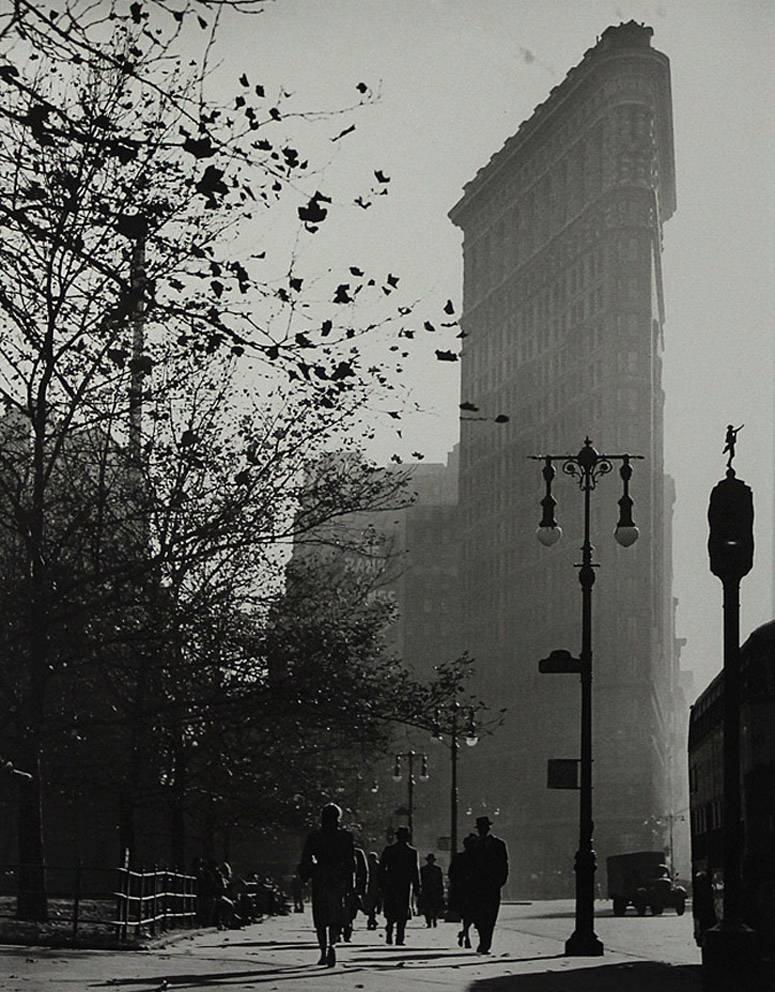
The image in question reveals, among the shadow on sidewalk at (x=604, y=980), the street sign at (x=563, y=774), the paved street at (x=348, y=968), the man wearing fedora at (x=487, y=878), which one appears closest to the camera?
the paved street at (x=348, y=968)

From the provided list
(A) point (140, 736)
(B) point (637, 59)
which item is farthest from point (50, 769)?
(B) point (637, 59)

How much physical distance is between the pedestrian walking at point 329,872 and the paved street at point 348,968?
1.46 ft

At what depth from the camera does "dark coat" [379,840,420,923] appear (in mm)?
31359

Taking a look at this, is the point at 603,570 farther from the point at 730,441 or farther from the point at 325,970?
the point at 730,441

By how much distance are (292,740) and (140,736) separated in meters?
5.80

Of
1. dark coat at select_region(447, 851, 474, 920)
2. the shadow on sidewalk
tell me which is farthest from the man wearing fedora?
the shadow on sidewalk

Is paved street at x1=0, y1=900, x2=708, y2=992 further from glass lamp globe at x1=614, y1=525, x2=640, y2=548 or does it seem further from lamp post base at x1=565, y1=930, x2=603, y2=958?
glass lamp globe at x1=614, y1=525, x2=640, y2=548

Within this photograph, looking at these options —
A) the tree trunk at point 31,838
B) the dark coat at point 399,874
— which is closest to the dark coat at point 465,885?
the dark coat at point 399,874

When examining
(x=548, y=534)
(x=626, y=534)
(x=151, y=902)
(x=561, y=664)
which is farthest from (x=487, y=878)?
(x=626, y=534)

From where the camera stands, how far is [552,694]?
17300 centimetres

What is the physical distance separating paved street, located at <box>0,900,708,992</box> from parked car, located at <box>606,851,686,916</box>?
37391 mm

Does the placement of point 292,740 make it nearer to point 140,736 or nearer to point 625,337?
point 140,736

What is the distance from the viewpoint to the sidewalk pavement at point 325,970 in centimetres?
2019

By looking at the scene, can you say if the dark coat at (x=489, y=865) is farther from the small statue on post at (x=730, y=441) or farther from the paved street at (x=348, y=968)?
the small statue on post at (x=730, y=441)
